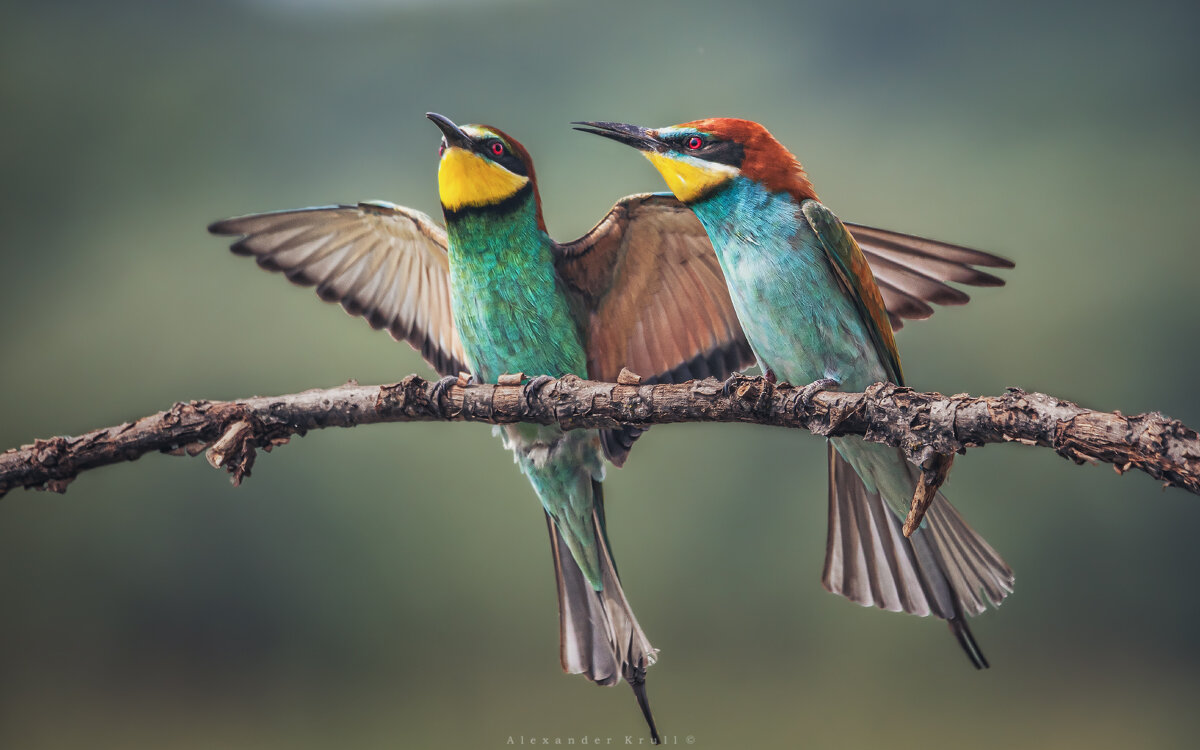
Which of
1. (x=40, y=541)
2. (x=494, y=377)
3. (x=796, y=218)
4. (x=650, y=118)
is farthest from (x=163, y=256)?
(x=796, y=218)

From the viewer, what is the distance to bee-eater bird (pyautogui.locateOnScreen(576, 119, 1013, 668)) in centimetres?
135

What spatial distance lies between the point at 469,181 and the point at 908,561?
3.24 ft

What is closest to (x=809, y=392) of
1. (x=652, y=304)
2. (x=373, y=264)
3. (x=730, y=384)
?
(x=730, y=384)

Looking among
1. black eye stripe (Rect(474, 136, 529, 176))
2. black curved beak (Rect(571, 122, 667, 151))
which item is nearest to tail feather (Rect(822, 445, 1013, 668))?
black curved beak (Rect(571, 122, 667, 151))

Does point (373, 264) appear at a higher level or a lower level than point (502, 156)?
lower

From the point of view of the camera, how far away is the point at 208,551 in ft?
9.32

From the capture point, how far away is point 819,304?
1349mm

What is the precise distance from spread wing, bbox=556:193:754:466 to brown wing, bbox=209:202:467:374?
295 mm

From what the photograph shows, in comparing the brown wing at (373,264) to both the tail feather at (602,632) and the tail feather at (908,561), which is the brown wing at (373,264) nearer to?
the tail feather at (602,632)

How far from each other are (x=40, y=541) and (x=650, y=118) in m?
2.31

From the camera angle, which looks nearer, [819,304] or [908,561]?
[819,304]

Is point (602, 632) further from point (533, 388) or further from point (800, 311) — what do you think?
point (800, 311)

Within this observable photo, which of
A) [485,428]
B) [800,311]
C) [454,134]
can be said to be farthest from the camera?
[485,428]

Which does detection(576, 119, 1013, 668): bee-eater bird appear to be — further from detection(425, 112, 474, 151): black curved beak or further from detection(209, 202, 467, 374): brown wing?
detection(209, 202, 467, 374): brown wing
